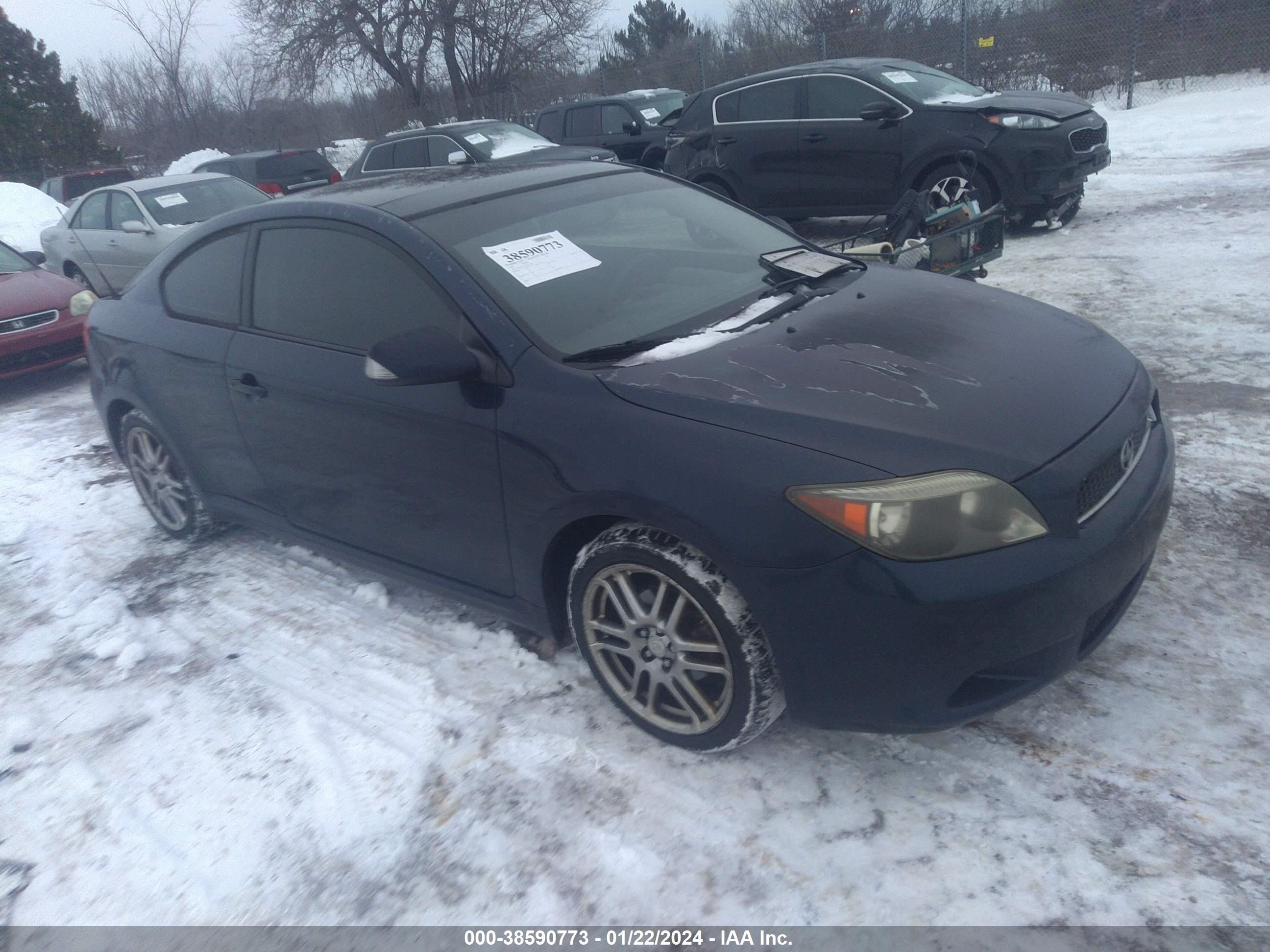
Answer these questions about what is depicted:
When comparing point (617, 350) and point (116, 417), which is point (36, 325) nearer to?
point (116, 417)

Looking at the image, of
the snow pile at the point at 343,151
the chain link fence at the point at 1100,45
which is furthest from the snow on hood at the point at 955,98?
the snow pile at the point at 343,151

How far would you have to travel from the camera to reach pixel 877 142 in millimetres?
8945

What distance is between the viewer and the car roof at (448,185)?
3.44 metres

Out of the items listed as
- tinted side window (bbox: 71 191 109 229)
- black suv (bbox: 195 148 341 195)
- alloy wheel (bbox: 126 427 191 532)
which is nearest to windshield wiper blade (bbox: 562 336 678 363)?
alloy wheel (bbox: 126 427 191 532)

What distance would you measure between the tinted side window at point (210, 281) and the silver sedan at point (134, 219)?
20.5 feet

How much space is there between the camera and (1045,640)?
2.36m

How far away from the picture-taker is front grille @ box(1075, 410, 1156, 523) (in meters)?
2.44

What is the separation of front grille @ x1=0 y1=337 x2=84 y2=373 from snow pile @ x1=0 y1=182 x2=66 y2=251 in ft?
28.9

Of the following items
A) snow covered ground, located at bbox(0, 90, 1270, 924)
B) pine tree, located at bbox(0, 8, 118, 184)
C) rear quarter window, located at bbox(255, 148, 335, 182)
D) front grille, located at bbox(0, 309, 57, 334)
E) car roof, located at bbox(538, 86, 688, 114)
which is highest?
pine tree, located at bbox(0, 8, 118, 184)

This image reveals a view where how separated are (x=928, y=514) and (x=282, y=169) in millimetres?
15940

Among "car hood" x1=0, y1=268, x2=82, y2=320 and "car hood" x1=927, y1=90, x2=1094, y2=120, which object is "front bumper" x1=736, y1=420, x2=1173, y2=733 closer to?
"car hood" x1=927, y1=90, x2=1094, y2=120

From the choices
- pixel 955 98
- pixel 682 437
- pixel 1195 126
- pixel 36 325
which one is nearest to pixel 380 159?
pixel 36 325

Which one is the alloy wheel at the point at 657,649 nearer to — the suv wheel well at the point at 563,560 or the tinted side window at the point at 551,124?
the suv wheel well at the point at 563,560

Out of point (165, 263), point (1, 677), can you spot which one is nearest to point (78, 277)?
point (165, 263)
